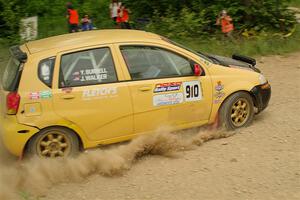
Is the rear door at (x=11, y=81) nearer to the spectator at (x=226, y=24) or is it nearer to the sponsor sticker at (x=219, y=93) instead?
the sponsor sticker at (x=219, y=93)

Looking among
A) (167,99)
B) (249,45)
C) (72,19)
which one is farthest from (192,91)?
(72,19)

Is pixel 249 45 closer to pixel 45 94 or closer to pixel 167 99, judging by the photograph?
pixel 167 99

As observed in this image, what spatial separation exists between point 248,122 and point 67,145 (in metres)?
2.81

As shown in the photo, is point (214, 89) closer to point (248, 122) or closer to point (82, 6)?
point (248, 122)

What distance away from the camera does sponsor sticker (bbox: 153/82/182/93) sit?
278 inches

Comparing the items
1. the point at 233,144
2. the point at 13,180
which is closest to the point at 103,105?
the point at 13,180

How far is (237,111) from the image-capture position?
7.74 metres

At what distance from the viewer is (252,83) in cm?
779

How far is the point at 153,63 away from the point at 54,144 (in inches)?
68.7

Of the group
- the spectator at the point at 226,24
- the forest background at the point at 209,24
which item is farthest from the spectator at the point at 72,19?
the spectator at the point at 226,24

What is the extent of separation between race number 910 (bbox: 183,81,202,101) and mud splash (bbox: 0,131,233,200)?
0.58 m

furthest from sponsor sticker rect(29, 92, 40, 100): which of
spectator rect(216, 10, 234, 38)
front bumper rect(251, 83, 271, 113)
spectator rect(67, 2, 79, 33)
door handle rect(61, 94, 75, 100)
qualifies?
spectator rect(216, 10, 234, 38)

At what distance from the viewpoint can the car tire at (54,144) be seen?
21.7 ft

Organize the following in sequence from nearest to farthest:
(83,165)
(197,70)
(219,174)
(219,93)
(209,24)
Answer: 1. (219,174)
2. (83,165)
3. (197,70)
4. (219,93)
5. (209,24)
